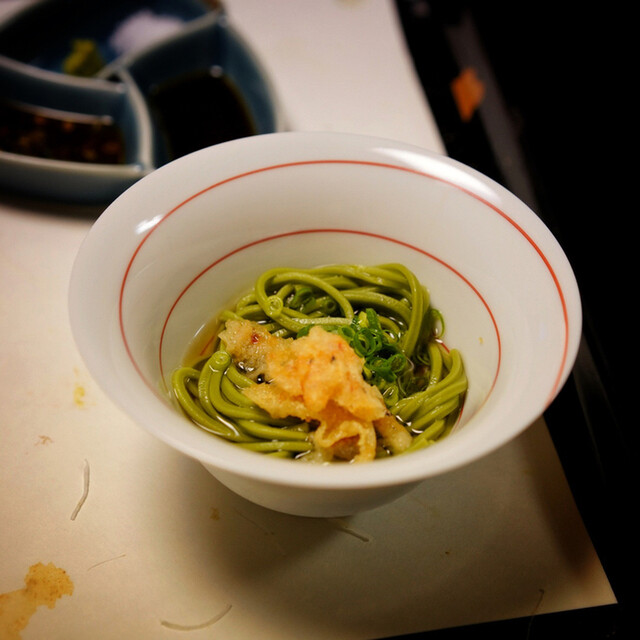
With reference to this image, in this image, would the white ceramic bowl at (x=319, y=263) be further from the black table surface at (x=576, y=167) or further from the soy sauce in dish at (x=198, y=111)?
the soy sauce in dish at (x=198, y=111)

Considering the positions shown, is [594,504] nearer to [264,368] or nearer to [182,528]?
[264,368]

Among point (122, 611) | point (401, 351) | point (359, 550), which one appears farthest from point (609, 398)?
point (122, 611)

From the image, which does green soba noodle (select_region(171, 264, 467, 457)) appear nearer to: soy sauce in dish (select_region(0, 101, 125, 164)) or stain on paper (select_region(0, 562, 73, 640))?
stain on paper (select_region(0, 562, 73, 640))

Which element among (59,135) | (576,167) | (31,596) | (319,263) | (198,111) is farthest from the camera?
(576,167)

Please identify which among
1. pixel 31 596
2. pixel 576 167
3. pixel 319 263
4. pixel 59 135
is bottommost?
pixel 576 167

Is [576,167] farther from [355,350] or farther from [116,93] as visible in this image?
[116,93]

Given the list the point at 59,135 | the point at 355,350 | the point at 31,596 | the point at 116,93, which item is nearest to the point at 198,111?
the point at 116,93
